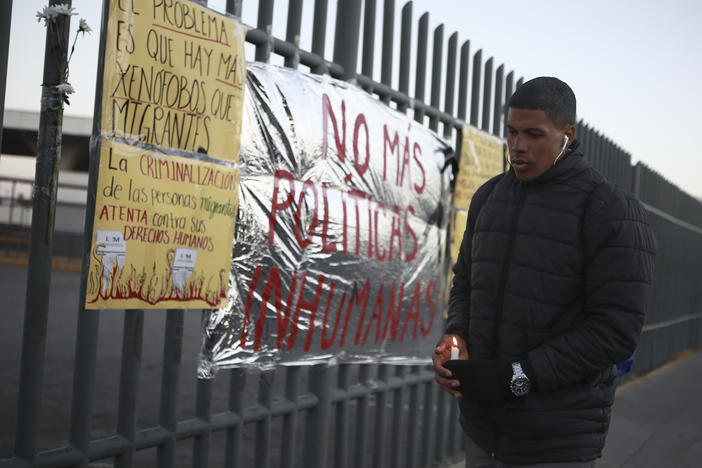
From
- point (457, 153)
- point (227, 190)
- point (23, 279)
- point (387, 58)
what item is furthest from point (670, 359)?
point (23, 279)

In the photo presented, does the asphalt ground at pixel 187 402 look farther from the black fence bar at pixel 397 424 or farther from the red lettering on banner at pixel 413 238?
the red lettering on banner at pixel 413 238

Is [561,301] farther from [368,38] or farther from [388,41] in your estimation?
[388,41]

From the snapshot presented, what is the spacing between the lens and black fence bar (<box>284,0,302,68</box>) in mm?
3844

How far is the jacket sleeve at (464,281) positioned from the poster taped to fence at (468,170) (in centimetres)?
272

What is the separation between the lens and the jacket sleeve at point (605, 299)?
217cm

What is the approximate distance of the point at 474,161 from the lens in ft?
18.9

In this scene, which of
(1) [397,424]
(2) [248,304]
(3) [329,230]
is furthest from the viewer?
(1) [397,424]

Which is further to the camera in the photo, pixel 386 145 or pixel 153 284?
pixel 386 145

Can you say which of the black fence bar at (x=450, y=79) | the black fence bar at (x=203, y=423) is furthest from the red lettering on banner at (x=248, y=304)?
the black fence bar at (x=450, y=79)

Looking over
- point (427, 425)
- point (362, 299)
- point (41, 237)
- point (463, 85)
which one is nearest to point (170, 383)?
point (41, 237)

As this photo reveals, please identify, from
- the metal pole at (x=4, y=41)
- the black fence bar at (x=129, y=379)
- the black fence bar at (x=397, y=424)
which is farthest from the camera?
the black fence bar at (x=397, y=424)

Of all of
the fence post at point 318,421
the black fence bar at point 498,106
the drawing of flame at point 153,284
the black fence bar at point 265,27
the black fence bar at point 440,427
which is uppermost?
the black fence bar at point 498,106

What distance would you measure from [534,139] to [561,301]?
1.59 ft

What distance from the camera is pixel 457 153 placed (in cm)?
569
